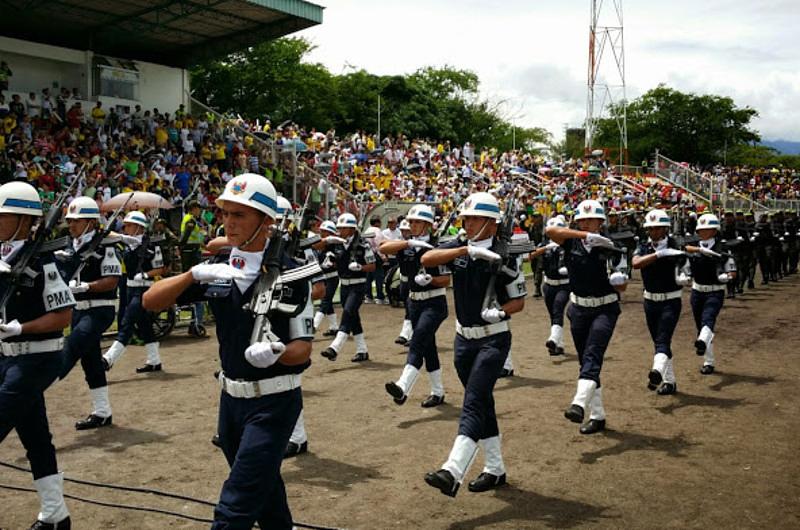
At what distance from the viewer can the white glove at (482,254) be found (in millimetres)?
6480

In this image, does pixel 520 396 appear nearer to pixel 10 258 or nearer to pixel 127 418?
pixel 127 418

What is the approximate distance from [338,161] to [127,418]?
23.5m

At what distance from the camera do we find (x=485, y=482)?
6.74 meters

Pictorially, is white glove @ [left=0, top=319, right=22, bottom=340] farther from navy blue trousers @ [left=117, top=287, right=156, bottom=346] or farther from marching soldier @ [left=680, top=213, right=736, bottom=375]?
marching soldier @ [left=680, top=213, right=736, bottom=375]

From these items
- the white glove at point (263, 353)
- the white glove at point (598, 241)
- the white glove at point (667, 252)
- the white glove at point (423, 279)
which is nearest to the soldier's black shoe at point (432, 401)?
the white glove at point (423, 279)

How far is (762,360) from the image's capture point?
42.3ft

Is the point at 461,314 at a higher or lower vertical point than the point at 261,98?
lower

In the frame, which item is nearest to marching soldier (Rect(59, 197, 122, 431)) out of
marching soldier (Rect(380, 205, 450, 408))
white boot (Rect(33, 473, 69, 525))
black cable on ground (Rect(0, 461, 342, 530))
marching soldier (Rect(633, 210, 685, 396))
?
black cable on ground (Rect(0, 461, 342, 530))

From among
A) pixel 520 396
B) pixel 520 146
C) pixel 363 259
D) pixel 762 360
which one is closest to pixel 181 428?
pixel 520 396

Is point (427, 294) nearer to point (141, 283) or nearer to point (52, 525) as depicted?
point (141, 283)

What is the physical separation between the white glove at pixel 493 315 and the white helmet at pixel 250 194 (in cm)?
249

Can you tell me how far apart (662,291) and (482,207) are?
4.54 m

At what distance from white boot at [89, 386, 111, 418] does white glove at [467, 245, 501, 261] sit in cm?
480

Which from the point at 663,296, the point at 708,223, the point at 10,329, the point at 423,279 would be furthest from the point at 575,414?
the point at 708,223
